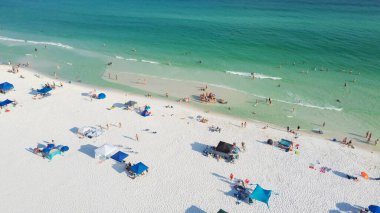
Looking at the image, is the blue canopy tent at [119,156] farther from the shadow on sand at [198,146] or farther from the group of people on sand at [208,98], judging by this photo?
the group of people on sand at [208,98]

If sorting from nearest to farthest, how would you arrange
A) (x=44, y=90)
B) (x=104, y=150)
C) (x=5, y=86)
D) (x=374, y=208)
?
(x=374, y=208) < (x=104, y=150) < (x=44, y=90) < (x=5, y=86)

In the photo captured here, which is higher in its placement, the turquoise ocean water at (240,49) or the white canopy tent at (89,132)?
the turquoise ocean water at (240,49)

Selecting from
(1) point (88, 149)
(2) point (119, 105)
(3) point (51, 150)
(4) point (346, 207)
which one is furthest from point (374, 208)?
(2) point (119, 105)

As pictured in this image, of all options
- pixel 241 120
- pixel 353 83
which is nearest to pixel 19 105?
pixel 241 120

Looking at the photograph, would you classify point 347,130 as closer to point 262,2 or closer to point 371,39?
point 371,39

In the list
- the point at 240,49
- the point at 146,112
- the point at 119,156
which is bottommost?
the point at 119,156

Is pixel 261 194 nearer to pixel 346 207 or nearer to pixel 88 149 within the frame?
pixel 346 207

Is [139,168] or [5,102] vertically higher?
[5,102]

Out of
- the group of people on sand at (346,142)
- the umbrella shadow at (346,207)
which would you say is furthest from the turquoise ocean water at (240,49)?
the umbrella shadow at (346,207)
